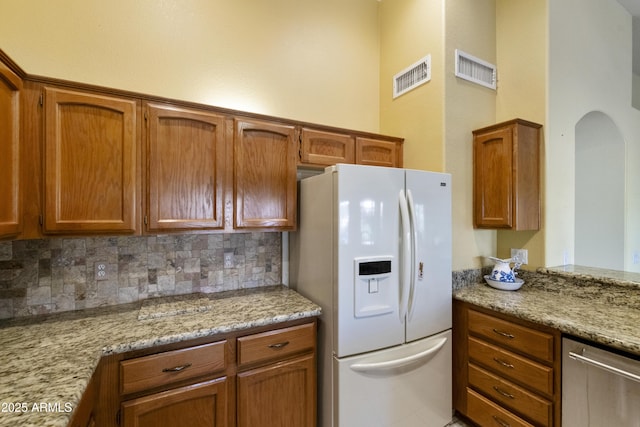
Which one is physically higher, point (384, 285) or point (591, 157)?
point (591, 157)

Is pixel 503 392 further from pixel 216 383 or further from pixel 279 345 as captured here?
pixel 216 383

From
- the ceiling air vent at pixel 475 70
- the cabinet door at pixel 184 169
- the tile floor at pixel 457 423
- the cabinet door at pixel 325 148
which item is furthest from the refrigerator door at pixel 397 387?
the ceiling air vent at pixel 475 70

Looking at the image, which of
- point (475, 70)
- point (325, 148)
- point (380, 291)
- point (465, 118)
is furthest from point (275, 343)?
point (475, 70)

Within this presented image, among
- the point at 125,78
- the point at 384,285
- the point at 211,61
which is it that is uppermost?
the point at 211,61

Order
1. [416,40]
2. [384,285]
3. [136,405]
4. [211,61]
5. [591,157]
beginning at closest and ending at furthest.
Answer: [136,405] → [384,285] → [211,61] → [416,40] → [591,157]

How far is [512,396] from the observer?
5.37 feet

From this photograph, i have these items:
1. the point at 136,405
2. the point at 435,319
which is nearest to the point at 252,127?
the point at 136,405

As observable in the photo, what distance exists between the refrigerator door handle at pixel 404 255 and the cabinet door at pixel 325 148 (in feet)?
2.16

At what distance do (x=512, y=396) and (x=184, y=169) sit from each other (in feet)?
7.84

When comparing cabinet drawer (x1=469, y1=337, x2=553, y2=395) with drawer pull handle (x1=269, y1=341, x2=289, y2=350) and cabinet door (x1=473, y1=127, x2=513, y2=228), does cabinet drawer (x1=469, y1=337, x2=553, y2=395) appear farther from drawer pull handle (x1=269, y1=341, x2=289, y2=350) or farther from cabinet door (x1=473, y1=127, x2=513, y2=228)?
drawer pull handle (x1=269, y1=341, x2=289, y2=350)

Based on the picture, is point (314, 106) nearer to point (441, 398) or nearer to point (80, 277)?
point (80, 277)

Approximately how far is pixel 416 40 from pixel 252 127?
1.67m

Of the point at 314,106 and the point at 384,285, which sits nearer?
the point at 384,285

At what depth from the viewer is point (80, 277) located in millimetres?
1635
